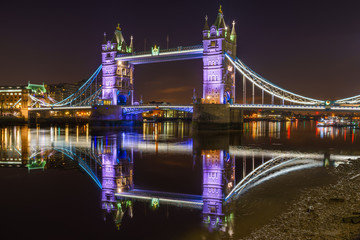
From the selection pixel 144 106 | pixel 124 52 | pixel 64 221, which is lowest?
pixel 64 221

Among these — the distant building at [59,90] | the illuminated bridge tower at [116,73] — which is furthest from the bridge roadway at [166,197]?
the distant building at [59,90]

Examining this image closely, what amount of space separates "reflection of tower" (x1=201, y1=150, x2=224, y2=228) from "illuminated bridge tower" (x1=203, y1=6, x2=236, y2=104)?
20193mm

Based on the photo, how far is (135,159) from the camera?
57.7 feet

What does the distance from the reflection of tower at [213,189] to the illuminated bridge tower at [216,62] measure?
795 inches

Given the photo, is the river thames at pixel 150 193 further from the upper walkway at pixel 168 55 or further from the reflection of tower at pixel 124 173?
the upper walkway at pixel 168 55

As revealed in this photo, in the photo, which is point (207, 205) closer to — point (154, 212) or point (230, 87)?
point (154, 212)

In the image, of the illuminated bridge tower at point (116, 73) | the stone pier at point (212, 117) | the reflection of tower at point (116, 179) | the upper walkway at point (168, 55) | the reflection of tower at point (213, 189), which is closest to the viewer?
the reflection of tower at point (213, 189)

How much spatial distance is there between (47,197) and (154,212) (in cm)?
360

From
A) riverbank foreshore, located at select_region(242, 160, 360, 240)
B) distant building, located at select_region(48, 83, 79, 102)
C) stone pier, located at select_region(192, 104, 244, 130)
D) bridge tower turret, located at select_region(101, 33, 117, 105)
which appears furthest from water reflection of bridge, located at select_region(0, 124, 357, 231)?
distant building, located at select_region(48, 83, 79, 102)

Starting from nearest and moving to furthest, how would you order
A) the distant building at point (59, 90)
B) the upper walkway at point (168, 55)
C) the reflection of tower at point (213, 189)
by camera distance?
the reflection of tower at point (213, 189), the upper walkway at point (168, 55), the distant building at point (59, 90)

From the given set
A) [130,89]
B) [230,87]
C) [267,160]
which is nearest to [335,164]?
[267,160]

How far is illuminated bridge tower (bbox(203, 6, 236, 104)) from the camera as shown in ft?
125

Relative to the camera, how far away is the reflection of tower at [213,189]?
26.7 ft

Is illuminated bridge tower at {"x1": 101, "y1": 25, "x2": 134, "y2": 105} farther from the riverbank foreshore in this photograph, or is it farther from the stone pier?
the riverbank foreshore
